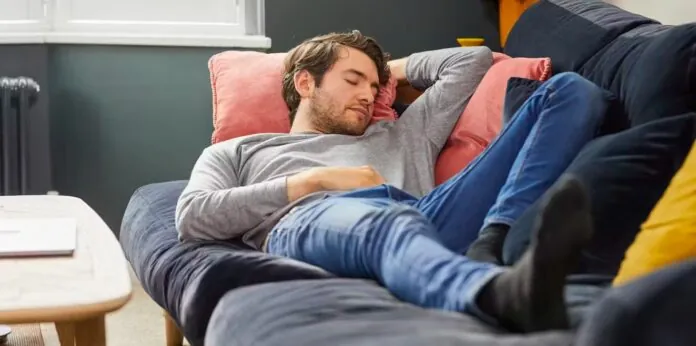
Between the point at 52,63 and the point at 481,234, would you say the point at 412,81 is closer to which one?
the point at 481,234

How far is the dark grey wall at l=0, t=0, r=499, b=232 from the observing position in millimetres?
3197

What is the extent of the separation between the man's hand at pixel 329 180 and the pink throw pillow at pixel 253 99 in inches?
16.1

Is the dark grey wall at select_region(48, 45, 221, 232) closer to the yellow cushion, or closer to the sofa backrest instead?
the sofa backrest

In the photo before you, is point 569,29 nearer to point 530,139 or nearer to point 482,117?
point 482,117

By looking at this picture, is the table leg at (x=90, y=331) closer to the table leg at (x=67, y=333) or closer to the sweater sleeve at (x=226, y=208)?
the table leg at (x=67, y=333)

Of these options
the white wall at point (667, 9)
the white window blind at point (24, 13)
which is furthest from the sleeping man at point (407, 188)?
the white window blind at point (24, 13)

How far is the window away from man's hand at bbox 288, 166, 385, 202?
1.33 meters

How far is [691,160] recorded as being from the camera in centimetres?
142

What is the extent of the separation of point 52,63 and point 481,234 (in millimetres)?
2026

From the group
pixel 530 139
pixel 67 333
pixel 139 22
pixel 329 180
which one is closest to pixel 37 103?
pixel 139 22

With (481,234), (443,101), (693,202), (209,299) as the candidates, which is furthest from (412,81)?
(693,202)

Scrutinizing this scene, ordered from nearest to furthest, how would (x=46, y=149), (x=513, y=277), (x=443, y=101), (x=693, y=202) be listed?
(x=513, y=277), (x=693, y=202), (x=443, y=101), (x=46, y=149)

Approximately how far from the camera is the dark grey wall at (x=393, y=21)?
3238 millimetres

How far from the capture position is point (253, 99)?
2.49 meters
